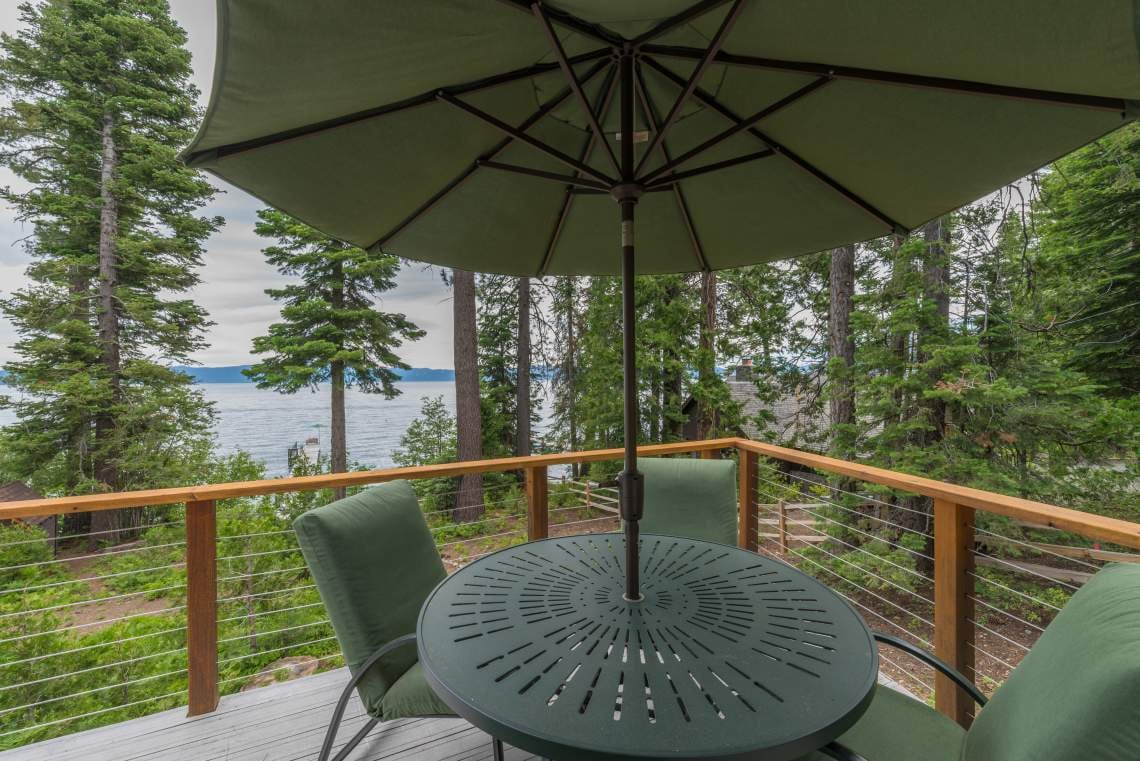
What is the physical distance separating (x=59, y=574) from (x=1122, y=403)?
45.6ft

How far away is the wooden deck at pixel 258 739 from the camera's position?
180 cm

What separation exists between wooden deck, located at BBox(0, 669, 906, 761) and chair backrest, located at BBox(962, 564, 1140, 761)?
155 cm

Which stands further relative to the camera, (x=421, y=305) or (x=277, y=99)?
(x=421, y=305)

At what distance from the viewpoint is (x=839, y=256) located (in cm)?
611

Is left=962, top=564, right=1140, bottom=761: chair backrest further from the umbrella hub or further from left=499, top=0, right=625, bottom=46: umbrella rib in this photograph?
left=499, top=0, right=625, bottom=46: umbrella rib

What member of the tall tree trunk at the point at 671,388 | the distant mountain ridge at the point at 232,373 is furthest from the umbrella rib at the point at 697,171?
the distant mountain ridge at the point at 232,373

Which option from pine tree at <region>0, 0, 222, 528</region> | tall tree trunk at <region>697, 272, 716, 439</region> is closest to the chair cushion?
tall tree trunk at <region>697, 272, 716, 439</region>

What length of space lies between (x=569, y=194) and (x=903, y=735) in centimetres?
206

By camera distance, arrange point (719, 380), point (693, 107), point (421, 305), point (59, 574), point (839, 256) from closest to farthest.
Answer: point (693, 107), point (839, 256), point (59, 574), point (719, 380), point (421, 305)

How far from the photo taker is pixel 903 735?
1.24 m

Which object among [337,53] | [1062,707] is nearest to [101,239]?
[337,53]

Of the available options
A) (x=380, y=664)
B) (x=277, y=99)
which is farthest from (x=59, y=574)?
(x=277, y=99)

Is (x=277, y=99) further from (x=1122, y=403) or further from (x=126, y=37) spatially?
(x=126, y=37)

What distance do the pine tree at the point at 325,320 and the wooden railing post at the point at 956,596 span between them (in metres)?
8.55
